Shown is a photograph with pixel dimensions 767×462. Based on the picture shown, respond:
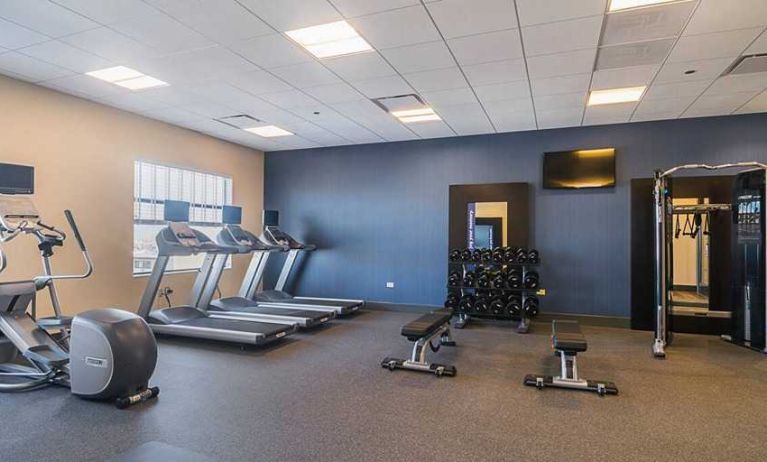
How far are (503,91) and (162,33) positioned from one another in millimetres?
3550

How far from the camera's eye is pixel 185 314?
5.77 m

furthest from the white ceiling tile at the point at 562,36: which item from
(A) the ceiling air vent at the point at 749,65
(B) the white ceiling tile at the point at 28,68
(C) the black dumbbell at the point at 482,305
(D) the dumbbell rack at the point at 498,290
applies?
(B) the white ceiling tile at the point at 28,68

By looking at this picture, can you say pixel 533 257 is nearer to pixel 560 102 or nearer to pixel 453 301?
pixel 453 301

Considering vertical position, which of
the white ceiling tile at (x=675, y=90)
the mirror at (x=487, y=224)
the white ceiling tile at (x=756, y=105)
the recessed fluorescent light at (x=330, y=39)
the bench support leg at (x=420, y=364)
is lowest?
the bench support leg at (x=420, y=364)

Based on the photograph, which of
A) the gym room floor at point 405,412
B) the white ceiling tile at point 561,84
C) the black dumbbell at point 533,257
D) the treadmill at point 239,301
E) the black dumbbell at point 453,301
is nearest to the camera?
the gym room floor at point 405,412

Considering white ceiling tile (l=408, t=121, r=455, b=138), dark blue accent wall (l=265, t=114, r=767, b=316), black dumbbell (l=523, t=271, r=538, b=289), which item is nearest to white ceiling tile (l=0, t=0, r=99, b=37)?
white ceiling tile (l=408, t=121, r=455, b=138)

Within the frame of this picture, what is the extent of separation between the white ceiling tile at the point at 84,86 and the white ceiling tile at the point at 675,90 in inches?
242

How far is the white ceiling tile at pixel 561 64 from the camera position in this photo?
4094 millimetres

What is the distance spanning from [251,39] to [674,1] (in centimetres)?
332

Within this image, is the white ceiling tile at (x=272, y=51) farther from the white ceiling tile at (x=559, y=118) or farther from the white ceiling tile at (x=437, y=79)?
the white ceiling tile at (x=559, y=118)

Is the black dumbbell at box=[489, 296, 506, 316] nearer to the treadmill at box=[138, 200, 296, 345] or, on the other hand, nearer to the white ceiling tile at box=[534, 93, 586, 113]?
the white ceiling tile at box=[534, 93, 586, 113]

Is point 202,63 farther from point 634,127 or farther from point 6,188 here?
point 634,127

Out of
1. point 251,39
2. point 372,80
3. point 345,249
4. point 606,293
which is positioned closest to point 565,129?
point 606,293

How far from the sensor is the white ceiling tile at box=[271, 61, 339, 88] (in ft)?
14.6
